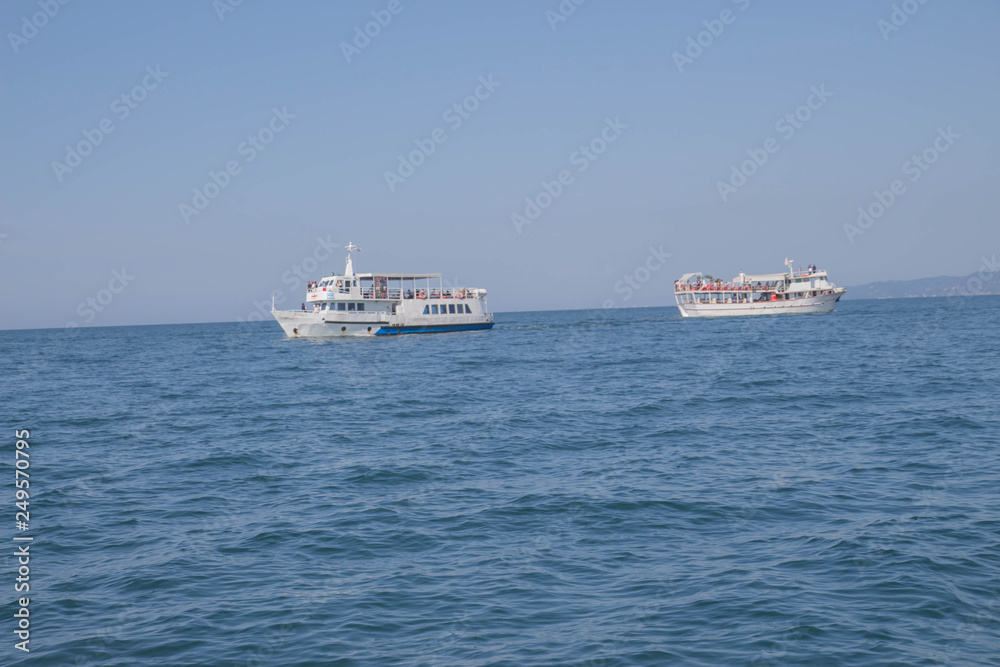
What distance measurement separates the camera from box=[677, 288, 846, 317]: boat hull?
10481 centimetres

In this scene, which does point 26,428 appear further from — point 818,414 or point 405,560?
point 818,414

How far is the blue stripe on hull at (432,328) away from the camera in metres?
72.8

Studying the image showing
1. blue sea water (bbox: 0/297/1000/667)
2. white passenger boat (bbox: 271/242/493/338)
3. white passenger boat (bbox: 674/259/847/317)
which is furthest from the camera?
white passenger boat (bbox: 674/259/847/317)

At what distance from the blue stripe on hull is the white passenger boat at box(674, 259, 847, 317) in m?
40.7

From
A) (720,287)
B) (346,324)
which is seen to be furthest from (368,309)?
(720,287)

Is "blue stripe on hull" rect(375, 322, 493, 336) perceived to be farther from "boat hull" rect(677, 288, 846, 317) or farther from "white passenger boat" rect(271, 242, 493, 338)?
"boat hull" rect(677, 288, 846, 317)

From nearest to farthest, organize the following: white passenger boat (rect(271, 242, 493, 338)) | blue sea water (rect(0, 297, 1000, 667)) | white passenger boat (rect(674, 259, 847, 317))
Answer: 1. blue sea water (rect(0, 297, 1000, 667))
2. white passenger boat (rect(271, 242, 493, 338))
3. white passenger boat (rect(674, 259, 847, 317))

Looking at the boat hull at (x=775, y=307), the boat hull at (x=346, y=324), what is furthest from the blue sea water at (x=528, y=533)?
the boat hull at (x=775, y=307)

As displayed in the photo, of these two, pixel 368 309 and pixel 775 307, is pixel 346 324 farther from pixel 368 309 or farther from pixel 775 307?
pixel 775 307

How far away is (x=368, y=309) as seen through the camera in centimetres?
7181

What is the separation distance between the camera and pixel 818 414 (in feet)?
72.8

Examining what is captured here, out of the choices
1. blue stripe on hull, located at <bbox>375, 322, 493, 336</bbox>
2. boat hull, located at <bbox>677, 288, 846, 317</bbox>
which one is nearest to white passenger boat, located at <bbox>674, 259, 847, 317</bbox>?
boat hull, located at <bbox>677, 288, 846, 317</bbox>

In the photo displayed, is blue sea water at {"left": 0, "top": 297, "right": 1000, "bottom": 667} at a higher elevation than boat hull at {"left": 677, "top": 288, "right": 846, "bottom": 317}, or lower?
lower

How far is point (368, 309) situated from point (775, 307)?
63499mm
